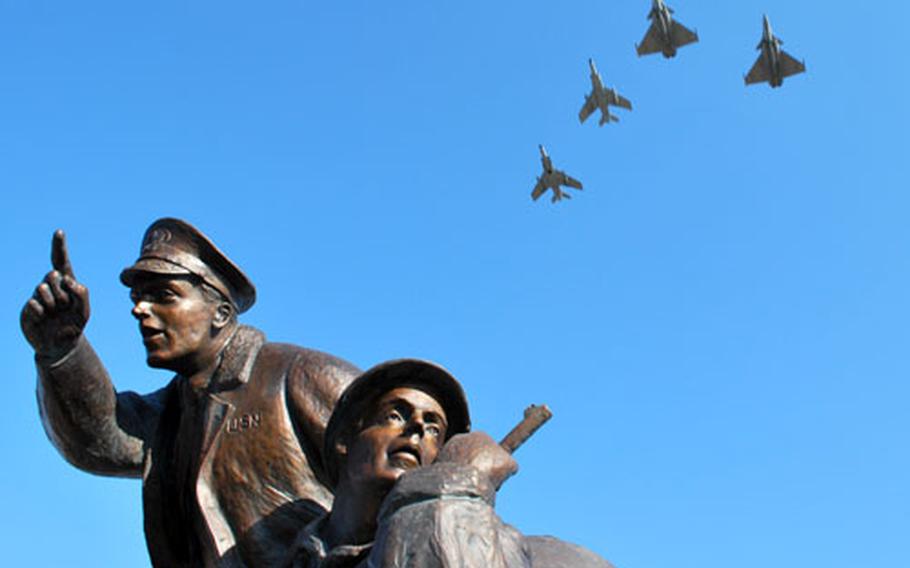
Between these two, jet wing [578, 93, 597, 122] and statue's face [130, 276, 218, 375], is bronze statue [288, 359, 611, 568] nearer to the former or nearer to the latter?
statue's face [130, 276, 218, 375]

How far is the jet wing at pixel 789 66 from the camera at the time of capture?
3694 cm

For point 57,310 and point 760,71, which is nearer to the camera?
point 57,310

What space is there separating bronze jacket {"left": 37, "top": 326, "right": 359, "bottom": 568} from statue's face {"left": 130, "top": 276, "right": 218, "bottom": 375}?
0.15 m

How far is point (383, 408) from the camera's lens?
4.45 meters

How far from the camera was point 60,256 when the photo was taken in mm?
4883

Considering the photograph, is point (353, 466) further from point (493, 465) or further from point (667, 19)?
point (667, 19)

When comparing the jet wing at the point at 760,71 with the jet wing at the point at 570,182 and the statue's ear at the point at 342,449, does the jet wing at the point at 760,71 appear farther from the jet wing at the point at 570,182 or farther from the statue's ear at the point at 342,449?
→ the statue's ear at the point at 342,449

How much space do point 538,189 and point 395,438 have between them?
124 feet

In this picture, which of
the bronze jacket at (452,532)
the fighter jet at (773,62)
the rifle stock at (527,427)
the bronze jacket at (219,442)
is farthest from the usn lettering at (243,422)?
the fighter jet at (773,62)

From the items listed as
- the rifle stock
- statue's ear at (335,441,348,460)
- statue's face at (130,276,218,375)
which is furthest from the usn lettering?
the rifle stock

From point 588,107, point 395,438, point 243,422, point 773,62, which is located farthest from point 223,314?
point 588,107

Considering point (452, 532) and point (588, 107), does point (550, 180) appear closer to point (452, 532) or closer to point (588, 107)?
point (588, 107)

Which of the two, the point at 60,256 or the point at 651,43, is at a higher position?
the point at 651,43

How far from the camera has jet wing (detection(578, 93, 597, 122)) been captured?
43.0m
